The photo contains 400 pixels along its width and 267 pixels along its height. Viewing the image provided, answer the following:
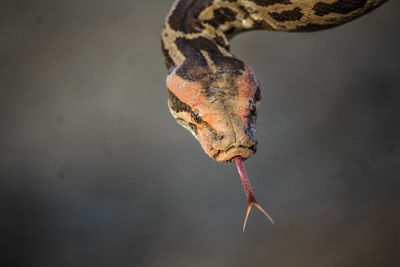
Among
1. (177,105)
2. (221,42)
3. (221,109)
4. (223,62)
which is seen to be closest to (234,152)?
(221,109)

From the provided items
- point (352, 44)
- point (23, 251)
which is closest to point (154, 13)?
point (352, 44)

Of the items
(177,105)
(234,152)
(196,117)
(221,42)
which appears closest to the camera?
(234,152)

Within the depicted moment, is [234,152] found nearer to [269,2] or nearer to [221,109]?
[221,109]

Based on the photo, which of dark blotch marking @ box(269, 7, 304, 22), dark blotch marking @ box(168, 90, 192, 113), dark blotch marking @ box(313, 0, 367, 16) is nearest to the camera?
dark blotch marking @ box(168, 90, 192, 113)

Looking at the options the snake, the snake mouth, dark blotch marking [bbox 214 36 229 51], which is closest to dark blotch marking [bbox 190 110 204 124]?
the snake

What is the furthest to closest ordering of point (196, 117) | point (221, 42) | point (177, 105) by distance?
point (221, 42) < point (177, 105) < point (196, 117)

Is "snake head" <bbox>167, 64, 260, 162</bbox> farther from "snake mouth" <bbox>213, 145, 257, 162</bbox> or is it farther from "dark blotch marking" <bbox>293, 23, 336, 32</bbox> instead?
A: "dark blotch marking" <bbox>293, 23, 336, 32</bbox>
